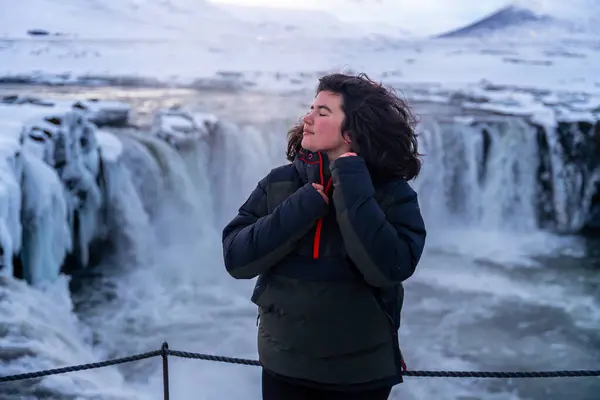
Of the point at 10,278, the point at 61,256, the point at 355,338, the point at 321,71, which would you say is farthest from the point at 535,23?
the point at 355,338

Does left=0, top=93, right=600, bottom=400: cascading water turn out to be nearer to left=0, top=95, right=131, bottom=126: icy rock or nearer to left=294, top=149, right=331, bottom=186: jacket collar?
left=0, top=95, right=131, bottom=126: icy rock

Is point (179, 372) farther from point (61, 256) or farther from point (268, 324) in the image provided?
point (268, 324)

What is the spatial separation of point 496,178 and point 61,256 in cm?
656

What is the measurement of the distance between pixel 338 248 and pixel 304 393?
30cm

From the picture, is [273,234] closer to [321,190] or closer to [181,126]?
[321,190]

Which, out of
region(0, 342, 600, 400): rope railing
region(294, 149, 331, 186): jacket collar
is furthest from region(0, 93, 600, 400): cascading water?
region(294, 149, 331, 186): jacket collar

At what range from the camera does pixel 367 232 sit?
1.22 meters

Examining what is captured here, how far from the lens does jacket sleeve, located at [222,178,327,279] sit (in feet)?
4.07

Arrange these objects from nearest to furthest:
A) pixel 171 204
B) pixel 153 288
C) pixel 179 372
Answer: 1. pixel 179 372
2. pixel 153 288
3. pixel 171 204

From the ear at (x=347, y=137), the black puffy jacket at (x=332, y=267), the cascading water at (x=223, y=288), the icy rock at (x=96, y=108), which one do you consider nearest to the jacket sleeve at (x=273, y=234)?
the black puffy jacket at (x=332, y=267)

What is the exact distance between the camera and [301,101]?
42.2 ft

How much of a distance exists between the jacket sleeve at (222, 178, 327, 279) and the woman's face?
102mm

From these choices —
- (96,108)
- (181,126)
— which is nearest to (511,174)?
(181,126)

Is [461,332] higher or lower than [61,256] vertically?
lower
